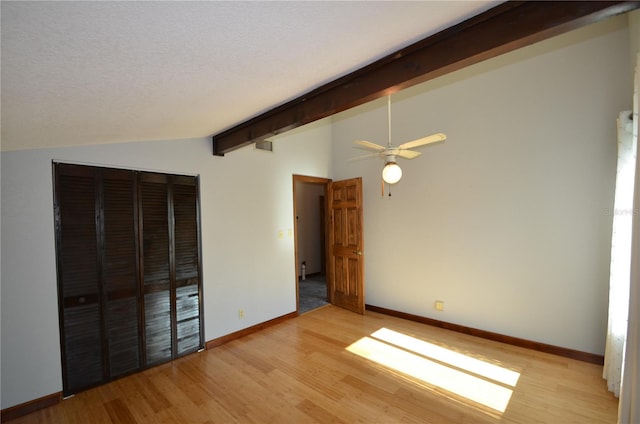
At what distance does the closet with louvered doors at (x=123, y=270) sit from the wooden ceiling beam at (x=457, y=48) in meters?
1.78

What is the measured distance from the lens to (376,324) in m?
3.96

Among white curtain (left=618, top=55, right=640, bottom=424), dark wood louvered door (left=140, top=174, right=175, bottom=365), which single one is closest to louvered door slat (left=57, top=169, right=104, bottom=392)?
dark wood louvered door (left=140, top=174, right=175, bottom=365)

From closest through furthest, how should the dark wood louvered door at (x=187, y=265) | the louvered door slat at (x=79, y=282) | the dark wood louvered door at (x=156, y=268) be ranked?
the louvered door slat at (x=79, y=282)
the dark wood louvered door at (x=156, y=268)
the dark wood louvered door at (x=187, y=265)

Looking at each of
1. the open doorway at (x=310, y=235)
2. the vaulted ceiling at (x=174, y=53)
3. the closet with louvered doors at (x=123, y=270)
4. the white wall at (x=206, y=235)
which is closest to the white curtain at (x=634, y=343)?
the vaulted ceiling at (x=174, y=53)

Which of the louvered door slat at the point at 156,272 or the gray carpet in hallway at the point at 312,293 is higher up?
the louvered door slat at the point at 156,272

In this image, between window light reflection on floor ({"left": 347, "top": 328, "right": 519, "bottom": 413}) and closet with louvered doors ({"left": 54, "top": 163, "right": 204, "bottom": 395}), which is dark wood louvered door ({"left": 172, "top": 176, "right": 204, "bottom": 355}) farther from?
window light reflection on floor ({"left": 347, "top": 328, "right": 519, "bottom": 413})

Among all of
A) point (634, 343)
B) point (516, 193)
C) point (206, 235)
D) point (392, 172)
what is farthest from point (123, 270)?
point (516, 193)

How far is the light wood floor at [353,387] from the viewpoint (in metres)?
2.17

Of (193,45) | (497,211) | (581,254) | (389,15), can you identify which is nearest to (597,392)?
(581,254)

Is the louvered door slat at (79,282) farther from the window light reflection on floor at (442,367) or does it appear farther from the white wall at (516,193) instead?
the white wall at (516,193)

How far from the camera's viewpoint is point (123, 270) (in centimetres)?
271

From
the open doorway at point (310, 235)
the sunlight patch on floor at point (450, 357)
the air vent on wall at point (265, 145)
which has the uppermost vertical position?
the air vent on wall at point (265, 145)

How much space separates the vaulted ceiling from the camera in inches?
34.4

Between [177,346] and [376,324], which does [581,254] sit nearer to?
[376,324]
